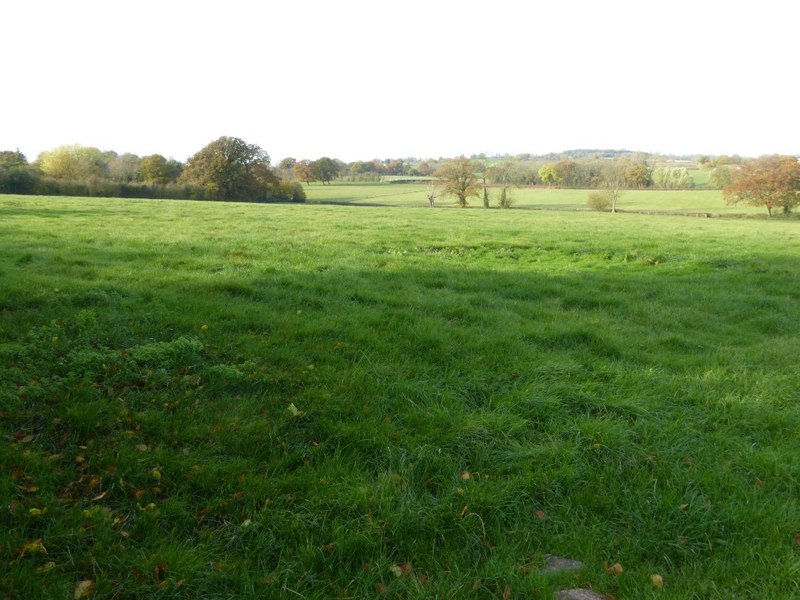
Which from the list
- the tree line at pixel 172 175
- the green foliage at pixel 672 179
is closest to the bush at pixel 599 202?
the green foliage at pixel 672 179

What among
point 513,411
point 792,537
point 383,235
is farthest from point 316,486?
point 383,235

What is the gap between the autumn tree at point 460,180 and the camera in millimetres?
68812

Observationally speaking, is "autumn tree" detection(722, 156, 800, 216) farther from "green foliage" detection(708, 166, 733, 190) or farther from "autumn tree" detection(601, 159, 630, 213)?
"green foliage" detection(708, 166, 733, 190)

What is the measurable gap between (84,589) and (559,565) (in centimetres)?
311

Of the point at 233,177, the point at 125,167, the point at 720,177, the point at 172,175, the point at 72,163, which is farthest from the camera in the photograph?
the point at 720,177

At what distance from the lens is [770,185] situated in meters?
62.0

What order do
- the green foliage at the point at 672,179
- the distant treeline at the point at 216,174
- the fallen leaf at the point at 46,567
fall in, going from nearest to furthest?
the fallen leaf at the point at 46,567 < the distant treeline at the point at 216,174 < the green foliage at the point at 672,179

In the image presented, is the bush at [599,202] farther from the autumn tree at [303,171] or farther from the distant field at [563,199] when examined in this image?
the autumn tree at [303,171]

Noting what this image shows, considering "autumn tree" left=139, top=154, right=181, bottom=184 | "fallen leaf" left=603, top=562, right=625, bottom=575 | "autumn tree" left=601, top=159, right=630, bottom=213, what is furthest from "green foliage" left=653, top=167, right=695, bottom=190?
"fallen leaf" left=603, top=562, right=625, bottom=575

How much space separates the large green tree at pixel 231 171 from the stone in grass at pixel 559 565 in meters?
67.3

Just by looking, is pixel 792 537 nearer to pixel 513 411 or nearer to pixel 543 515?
pixel 543 515

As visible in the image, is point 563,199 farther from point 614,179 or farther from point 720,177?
point 720,177

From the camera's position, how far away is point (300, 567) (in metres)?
3.72

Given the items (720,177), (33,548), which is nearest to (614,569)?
(33,548)
